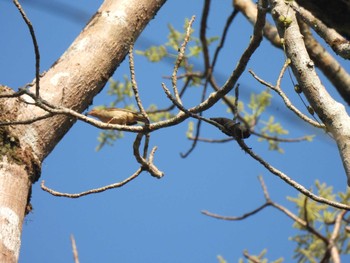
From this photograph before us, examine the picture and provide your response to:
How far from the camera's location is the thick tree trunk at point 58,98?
2.12 m

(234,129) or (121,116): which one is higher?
(121,116)

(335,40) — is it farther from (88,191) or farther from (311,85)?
(88,191)

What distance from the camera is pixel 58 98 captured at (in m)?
2.49

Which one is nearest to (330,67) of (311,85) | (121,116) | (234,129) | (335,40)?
(335,40)

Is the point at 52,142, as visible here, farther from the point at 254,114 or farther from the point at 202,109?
the point at 254,114

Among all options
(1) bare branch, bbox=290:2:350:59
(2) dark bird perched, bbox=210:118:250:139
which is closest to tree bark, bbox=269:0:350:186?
(1) bare branch, bbox=290:2:350:59

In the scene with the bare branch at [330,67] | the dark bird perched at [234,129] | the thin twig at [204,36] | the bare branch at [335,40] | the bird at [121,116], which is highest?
the thin twig at [204,36]

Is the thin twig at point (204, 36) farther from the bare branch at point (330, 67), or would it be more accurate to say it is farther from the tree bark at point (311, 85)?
the tree bark at point (311, 85)

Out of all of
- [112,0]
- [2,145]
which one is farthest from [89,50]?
[2,145]

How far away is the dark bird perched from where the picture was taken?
1880 mm

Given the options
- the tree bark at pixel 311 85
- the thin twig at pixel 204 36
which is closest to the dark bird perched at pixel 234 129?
the tree bark at pixel 311 85

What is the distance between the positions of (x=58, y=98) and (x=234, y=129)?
98 cm

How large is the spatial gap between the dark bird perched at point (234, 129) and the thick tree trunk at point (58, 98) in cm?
89

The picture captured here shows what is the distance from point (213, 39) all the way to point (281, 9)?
3766 mm
